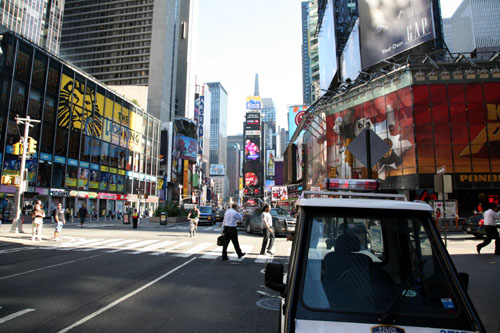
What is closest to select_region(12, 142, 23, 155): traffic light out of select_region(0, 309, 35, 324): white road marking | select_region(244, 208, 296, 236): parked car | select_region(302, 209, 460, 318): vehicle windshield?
select_region(244, 208, 296, 236): parked car

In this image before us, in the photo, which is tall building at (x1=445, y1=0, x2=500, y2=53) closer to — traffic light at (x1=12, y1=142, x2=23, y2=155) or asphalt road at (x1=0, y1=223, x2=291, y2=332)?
traffic light at (x1=12, y1=142, x2=23, y2=155)

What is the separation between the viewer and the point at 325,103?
44094 millimetres

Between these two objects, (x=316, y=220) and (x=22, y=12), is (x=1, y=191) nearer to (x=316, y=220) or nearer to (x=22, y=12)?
(x=316, y=220)

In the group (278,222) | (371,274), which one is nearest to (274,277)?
(371,274)

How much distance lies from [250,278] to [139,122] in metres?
63.6

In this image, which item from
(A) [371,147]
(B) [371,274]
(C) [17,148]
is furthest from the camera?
(C) [17,148]

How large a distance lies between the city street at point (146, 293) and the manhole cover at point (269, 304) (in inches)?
0.7

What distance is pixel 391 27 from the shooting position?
1406 inches

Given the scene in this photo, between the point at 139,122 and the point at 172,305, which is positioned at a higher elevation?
the point at 139,122

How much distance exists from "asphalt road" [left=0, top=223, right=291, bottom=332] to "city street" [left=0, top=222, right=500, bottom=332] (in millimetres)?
13

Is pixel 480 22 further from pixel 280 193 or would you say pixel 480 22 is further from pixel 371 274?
pixel 371 274

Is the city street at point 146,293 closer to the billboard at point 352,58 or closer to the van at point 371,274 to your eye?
the van at point 371,274

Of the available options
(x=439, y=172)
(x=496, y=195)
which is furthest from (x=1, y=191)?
(x=496, y=195)

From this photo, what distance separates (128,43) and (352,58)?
89110 millimetres
